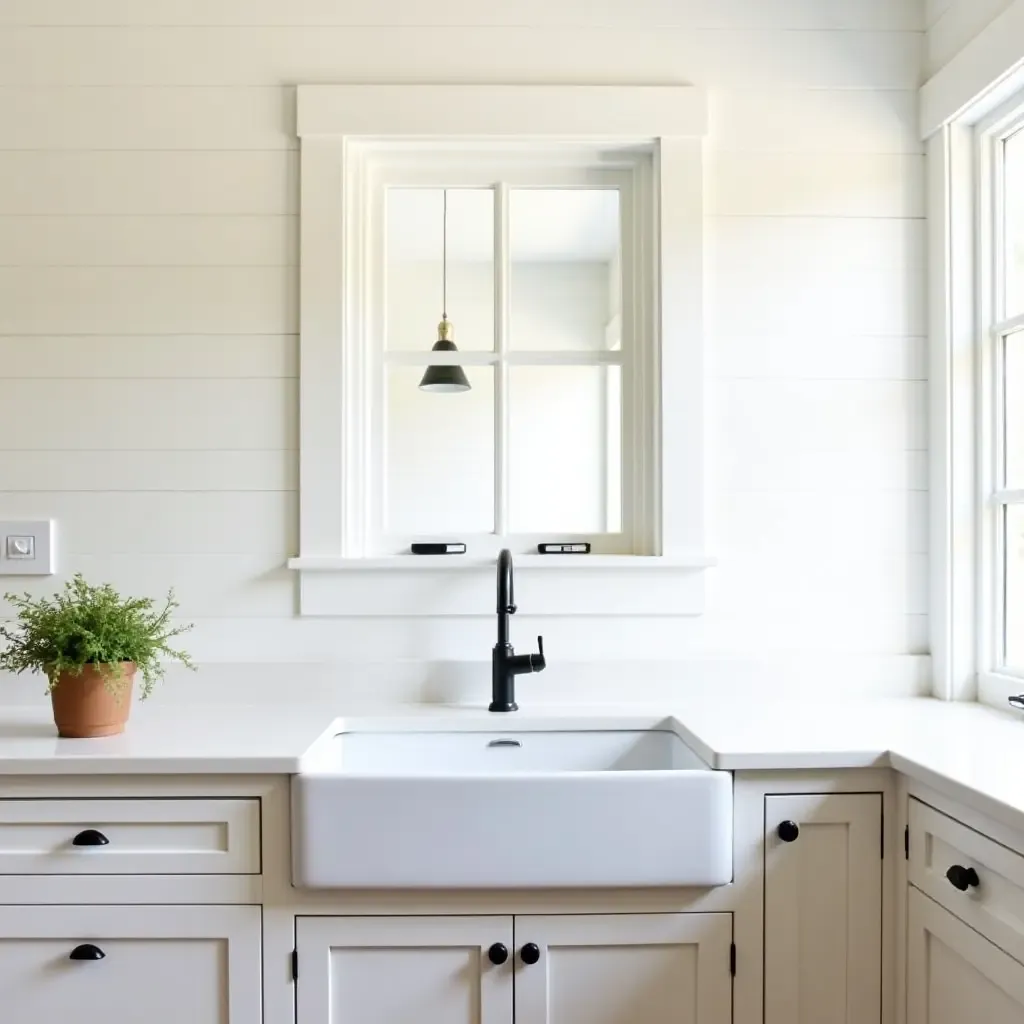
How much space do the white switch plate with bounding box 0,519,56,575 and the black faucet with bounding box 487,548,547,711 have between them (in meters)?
0.98

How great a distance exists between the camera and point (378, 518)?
229 centimetres

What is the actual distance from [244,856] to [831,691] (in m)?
1.29

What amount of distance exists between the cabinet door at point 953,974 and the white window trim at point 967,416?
2.30ft

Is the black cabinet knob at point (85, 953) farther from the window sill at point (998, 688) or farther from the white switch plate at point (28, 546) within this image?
the window sill at point (998, 688)

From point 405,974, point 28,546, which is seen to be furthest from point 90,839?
point 28,546

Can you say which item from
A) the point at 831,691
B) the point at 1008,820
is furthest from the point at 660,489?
the point at 1008,820

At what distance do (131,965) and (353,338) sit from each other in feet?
4.30

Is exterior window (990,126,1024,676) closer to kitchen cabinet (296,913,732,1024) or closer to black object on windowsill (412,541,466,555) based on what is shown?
kitchen cabinet (296,913,732,1024)

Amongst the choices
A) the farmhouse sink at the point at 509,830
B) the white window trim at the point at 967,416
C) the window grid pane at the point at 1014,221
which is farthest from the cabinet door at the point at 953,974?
the window grid pane at the point at 1014,221

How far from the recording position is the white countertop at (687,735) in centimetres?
160

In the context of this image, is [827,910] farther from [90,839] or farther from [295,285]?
[295,285]

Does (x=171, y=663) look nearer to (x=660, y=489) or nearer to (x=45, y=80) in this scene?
(x=660, y=489)

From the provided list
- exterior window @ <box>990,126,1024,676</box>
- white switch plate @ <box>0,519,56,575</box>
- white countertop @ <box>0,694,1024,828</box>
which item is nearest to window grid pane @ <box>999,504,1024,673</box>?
exterior window @ <box>990,126,1024,676</box>

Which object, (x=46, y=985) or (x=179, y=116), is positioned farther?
(x=179, y=116)
